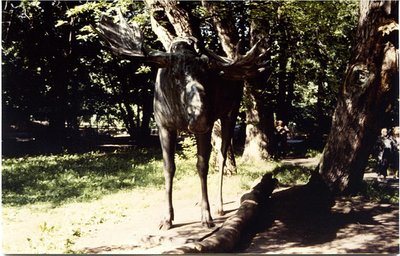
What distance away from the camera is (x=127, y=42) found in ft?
17.1

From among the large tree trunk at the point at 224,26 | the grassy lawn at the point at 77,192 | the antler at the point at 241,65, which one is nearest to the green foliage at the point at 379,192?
the grassy lawn at the point at 77,192

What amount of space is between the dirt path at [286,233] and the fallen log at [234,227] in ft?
0.62

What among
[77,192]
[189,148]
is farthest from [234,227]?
[77,192]

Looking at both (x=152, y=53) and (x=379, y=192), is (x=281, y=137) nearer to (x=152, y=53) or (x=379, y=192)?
(x=379, y=192)

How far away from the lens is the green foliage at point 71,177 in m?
8.72

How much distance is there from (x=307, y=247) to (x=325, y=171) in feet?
10.3

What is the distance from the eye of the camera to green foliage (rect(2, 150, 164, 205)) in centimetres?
872

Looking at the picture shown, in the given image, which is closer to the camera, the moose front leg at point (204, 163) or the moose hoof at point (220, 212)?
the moose front leg at point (204, 163)

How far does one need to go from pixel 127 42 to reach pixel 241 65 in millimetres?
1476

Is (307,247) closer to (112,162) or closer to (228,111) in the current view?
(228,111)

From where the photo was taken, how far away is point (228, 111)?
6.89 m

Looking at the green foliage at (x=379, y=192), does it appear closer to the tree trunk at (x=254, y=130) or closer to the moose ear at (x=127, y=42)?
the tree trunk at (x=254, y=130)

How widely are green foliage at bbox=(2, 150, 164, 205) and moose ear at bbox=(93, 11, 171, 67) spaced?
Result: 428 cm

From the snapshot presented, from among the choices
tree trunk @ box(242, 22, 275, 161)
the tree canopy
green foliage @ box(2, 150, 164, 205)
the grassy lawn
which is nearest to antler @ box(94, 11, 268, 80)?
the grassy lawn
